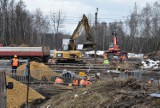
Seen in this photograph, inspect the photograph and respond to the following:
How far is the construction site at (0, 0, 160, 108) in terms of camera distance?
11836 millimetres

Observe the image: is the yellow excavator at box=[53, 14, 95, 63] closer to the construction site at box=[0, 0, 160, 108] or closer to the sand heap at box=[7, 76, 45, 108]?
the construction site at box=[0, 0, 160, 108]

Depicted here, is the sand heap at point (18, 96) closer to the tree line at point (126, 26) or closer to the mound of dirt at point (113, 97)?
the mound of dirt at point (113, 97)

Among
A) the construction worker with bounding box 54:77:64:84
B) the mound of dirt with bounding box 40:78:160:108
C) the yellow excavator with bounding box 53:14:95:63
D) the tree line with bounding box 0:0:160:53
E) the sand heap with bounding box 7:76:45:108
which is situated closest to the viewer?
the mound of dirt with bounding box 40:78:160:108

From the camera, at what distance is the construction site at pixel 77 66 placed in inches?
466

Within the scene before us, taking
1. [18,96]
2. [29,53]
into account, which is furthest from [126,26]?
[18,96]

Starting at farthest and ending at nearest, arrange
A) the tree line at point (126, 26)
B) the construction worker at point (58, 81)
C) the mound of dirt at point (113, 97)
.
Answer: the tree line at point (126, 26) → the construction worker at point (58, 81) → the mound of dirt at point (113, 97)

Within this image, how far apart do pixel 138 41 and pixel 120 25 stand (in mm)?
24018

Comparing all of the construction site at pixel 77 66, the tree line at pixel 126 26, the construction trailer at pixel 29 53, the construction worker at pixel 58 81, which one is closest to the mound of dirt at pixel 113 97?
the construction site at pixel 77 66

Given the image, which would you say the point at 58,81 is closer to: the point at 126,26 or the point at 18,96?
the point at 18,96

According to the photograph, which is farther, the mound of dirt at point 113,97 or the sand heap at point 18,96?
the sand heap at point 18,96

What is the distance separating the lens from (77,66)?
132ft

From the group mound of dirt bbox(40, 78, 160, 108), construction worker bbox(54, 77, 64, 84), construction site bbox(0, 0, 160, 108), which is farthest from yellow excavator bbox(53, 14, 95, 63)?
mound of dirt bbox(40, 78, 160, 108)

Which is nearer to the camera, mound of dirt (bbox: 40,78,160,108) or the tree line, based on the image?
mound of dirt (bbox: 40,78,160,108)

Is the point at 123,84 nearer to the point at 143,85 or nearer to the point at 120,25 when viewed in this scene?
the point at 143,85
